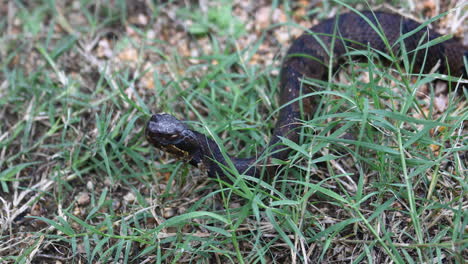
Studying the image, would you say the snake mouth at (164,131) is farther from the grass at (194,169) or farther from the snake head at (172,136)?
the grass at (194,169)

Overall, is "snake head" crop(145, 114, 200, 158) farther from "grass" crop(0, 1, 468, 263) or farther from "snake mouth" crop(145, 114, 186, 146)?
"grass" crop(0, 1, 468, 263)

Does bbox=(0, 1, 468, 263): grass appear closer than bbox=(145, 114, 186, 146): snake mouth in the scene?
Yes

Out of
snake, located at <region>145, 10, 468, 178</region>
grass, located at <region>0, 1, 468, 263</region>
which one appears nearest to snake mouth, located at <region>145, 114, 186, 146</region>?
snake, located at <region>145, 10, 468, 178</region>

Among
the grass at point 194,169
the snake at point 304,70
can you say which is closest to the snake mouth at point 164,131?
the snake at point 304,70

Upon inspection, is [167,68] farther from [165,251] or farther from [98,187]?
[165,251]

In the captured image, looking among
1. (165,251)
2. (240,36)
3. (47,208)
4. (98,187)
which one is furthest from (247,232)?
(240,36)

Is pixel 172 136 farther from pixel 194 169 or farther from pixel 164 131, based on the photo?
pixel 194 169
